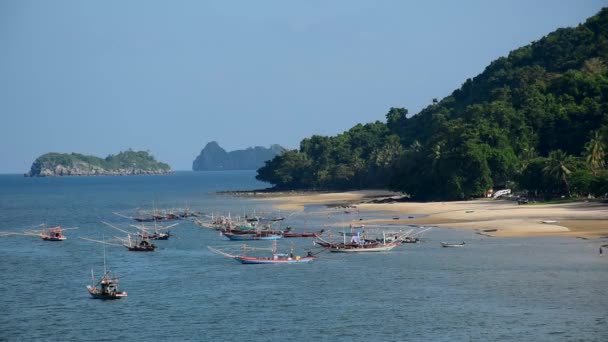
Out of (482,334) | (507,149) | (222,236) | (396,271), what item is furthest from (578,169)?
(482,334)

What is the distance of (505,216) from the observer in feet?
338

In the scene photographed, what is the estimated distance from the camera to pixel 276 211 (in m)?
140

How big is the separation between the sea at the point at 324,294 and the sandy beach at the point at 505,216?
4363mm

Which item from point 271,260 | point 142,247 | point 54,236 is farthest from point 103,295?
point 54,236

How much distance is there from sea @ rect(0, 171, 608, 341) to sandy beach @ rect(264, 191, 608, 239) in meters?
4.36

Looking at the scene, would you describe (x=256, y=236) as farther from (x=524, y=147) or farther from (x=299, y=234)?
(x=524, y=147)

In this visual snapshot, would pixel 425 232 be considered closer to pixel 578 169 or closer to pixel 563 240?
pixel 563 240

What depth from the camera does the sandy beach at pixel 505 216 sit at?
289 feet

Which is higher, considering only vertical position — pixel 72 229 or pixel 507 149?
pixel 507 149

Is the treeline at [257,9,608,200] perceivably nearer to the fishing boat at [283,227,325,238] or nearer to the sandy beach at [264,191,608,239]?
the sandy beach at [264,191,608,239]

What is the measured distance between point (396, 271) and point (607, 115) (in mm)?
78312

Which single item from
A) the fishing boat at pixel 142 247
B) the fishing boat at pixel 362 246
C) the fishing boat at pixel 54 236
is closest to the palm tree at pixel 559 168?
the fishing boat at pixel 362 246

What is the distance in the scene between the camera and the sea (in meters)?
50.3

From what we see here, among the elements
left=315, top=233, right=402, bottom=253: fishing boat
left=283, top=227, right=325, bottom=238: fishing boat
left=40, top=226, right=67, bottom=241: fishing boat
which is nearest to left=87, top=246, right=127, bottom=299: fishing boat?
left=315, top=233, right=402, bottom=253: fishing boat
